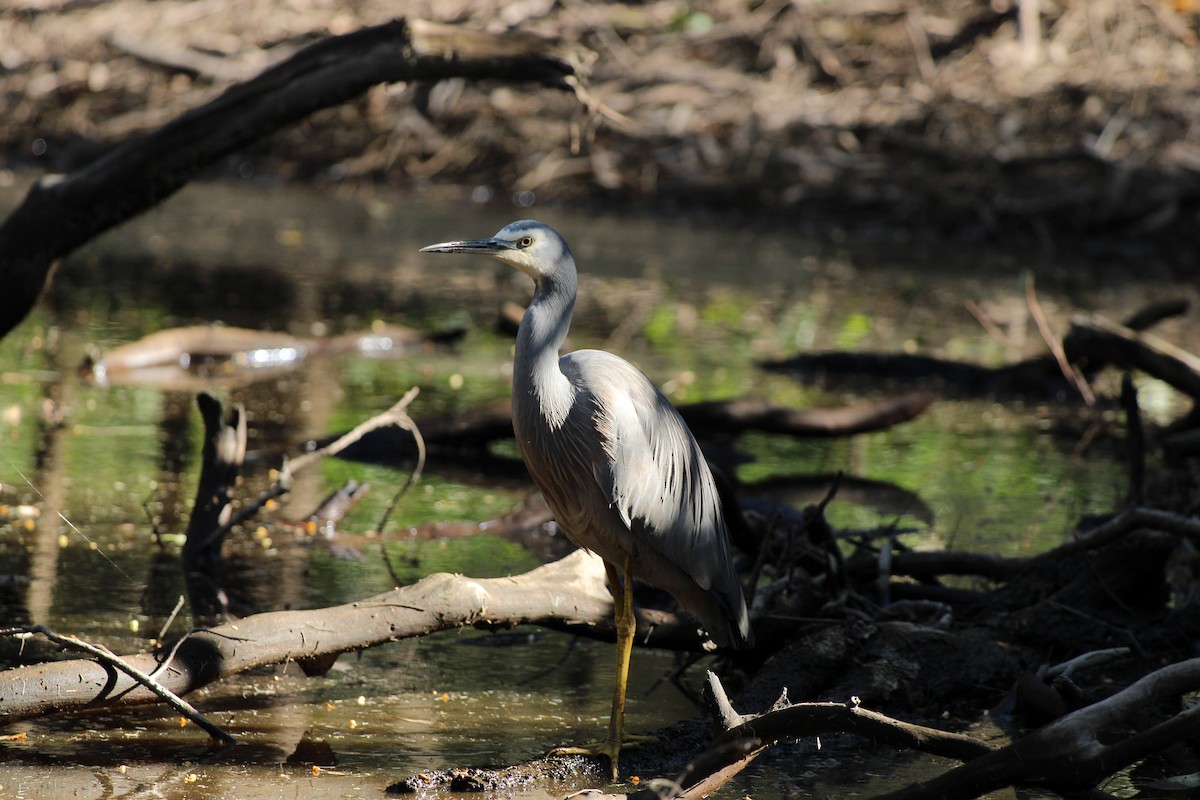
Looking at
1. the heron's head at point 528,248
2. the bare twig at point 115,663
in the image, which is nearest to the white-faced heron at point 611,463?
the heron's head at point 528,248

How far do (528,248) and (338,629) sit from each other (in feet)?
3.73

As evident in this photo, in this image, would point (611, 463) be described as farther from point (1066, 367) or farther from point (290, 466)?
point (1066, 367)

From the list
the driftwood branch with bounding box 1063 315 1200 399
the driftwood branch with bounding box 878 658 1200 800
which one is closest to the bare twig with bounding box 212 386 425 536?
the driftwood branch with bounding box 878 658 1200 800

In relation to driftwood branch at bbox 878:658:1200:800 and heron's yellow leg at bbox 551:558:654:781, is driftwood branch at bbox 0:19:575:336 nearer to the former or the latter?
heron's yellow leg at bbox 551:558:654:781

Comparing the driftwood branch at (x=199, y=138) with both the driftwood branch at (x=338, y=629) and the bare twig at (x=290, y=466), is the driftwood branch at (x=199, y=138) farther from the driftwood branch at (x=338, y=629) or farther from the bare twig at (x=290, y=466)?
the driftwood branch at (x=338, y=629)

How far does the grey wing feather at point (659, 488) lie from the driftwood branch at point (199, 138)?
203 cm

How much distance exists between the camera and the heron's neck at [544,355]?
396 centimetres

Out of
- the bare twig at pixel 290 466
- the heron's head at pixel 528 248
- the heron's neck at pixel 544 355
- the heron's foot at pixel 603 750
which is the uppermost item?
the heron's head at pixel 528 248

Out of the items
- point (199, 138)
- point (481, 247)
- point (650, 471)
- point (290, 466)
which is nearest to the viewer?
point (481, 247)

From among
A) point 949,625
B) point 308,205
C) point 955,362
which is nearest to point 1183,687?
point 949,625

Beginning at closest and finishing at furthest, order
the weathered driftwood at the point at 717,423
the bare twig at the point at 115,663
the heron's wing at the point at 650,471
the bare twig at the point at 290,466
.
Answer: the bare twig at the point at 115,663 → the heron's wing at the point at 650,471 → the bare twig at the point at 290,466 → the weathered driftwood at the point at 717,423

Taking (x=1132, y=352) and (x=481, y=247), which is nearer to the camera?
(x=481, y=247)

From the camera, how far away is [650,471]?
13.6 feet

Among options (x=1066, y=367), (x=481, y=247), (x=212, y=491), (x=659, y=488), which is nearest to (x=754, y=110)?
(x=1066, y=367)
